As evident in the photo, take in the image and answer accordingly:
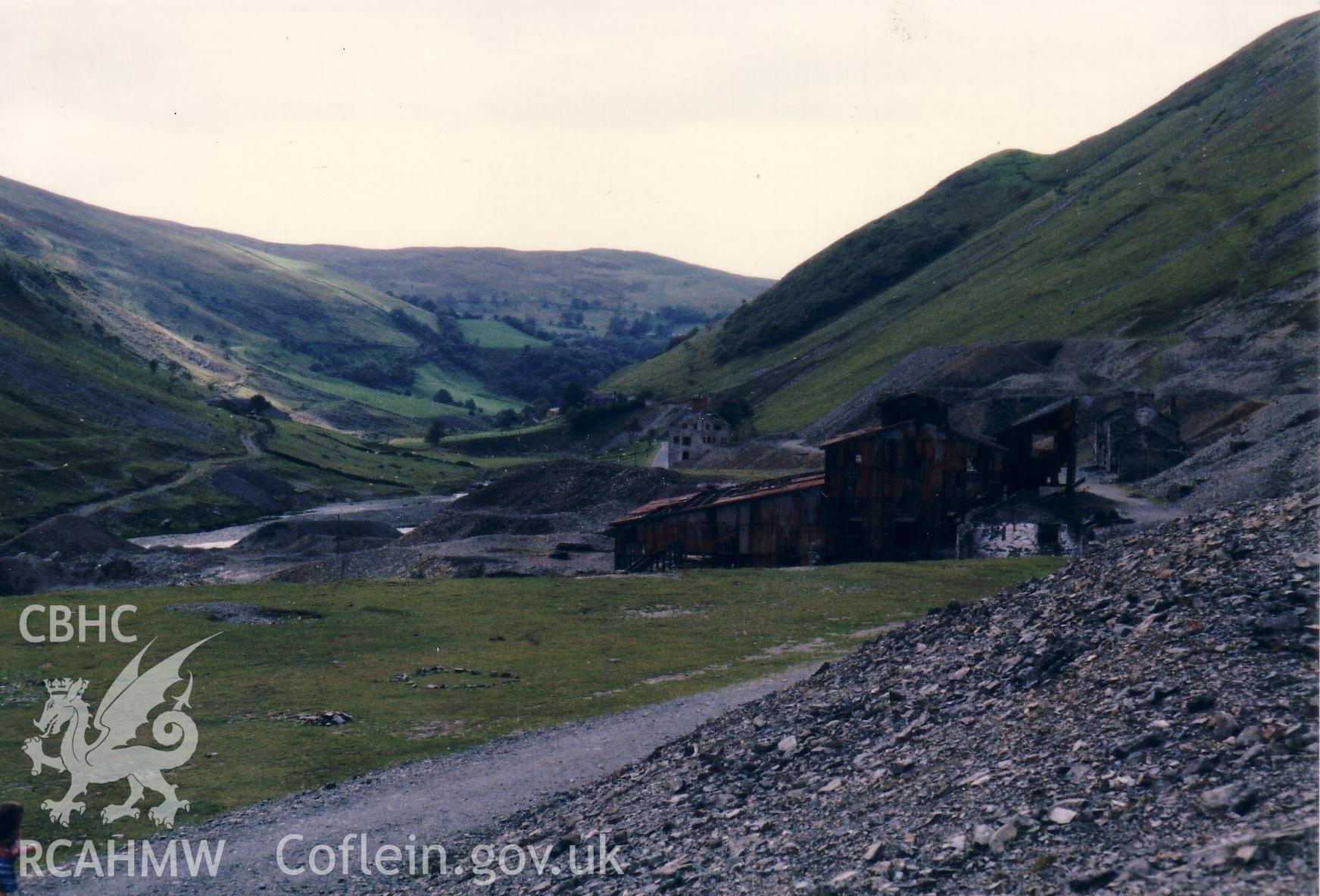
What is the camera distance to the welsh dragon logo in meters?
24.6

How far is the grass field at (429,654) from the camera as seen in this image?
28.1 metres

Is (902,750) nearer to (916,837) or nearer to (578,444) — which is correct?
(916,837)

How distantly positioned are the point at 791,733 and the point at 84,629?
114ft

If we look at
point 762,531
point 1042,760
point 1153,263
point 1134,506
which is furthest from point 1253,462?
point 1153,263

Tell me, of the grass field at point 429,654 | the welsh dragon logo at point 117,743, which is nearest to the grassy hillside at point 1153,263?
the grass field at point 429,654

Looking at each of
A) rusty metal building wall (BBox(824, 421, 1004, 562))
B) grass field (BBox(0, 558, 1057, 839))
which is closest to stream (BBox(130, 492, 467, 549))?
grass field (BBox(0, 558, 1057, 839))

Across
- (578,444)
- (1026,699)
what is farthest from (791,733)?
(578,444)

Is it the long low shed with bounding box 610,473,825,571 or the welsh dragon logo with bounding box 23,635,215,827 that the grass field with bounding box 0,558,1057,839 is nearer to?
the welsh dragon logo with bounding box 23,635,215,827

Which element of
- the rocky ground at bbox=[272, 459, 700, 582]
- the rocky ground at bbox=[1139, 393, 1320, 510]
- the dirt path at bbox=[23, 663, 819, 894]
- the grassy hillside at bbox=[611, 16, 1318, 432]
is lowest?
the dirt path at bbox=[23, 663, 819, 894]

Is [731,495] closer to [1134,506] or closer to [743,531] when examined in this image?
[743,531]

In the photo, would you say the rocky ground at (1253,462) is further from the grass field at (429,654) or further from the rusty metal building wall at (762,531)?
the rusty metal building wall at (762,531)

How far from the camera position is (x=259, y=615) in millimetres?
48625

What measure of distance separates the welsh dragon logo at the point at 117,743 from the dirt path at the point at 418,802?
2.18 m

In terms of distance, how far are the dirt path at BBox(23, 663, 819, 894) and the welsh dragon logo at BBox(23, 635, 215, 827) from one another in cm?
218
